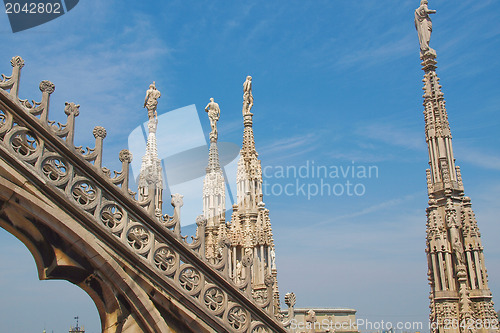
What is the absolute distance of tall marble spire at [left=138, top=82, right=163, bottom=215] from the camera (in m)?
20.6

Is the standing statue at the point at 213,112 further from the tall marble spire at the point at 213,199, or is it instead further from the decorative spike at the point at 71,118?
the decorative spike at the point at 71,118

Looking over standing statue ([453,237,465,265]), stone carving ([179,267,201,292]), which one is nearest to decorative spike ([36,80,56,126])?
stone carving ([179,267,201,292])

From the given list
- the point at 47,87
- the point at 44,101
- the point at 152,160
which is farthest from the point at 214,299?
the point at 152,160

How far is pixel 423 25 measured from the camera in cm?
1742

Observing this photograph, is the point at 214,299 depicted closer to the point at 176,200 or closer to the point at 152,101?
the point at 176,200

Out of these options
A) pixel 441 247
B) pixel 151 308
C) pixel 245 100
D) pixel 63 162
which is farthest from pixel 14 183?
pixel 245 100

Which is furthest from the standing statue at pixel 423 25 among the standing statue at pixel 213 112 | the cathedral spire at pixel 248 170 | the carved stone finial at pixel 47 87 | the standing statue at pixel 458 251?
the carved stone finial at pixel 47 87

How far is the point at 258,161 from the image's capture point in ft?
77.1

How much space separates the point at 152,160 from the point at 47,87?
14.6 metres

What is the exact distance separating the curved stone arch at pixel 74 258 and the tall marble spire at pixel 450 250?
10345 millimetres

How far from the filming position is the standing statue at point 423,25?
679 inches

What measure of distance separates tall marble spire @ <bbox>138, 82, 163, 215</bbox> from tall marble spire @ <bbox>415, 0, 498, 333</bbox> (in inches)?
426

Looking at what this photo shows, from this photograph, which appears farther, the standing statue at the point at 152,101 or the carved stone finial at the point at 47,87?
the standing statue at the point at 152,101

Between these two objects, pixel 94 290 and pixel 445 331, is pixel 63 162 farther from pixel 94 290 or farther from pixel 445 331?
pixel 445 331
